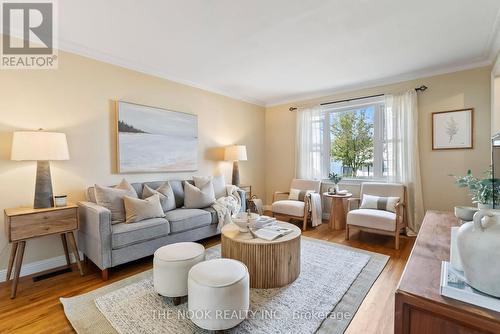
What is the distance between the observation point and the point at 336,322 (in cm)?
172

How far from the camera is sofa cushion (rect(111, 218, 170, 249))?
2387 millimetres

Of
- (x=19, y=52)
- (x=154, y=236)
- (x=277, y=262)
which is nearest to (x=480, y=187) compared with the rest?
(x=277, y=262)

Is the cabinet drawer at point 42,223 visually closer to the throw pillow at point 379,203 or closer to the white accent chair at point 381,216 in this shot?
the white accent chair at point 381,216

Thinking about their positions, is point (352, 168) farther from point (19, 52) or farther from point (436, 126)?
point (19, 52)

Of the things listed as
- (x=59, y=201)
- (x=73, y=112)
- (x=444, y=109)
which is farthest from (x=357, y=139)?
(x=59, y=201)

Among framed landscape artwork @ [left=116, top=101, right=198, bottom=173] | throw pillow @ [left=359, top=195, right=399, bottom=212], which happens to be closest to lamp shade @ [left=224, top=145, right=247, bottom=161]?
framed landscape artwork @ [left=116, top=101, right=198, bottom=173]

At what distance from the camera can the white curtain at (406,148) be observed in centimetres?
363

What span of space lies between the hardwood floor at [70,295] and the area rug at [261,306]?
0.23 ft

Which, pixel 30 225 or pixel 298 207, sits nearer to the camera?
pixel 30 225

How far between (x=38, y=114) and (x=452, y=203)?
17.6 feet

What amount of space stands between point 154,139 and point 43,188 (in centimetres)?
144

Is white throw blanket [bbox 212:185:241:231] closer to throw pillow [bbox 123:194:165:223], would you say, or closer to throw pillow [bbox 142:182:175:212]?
throw pillow [bbox 142:182:175:212]

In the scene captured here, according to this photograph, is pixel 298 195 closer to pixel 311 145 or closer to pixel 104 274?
pixel 311 145

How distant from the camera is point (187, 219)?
297cm
